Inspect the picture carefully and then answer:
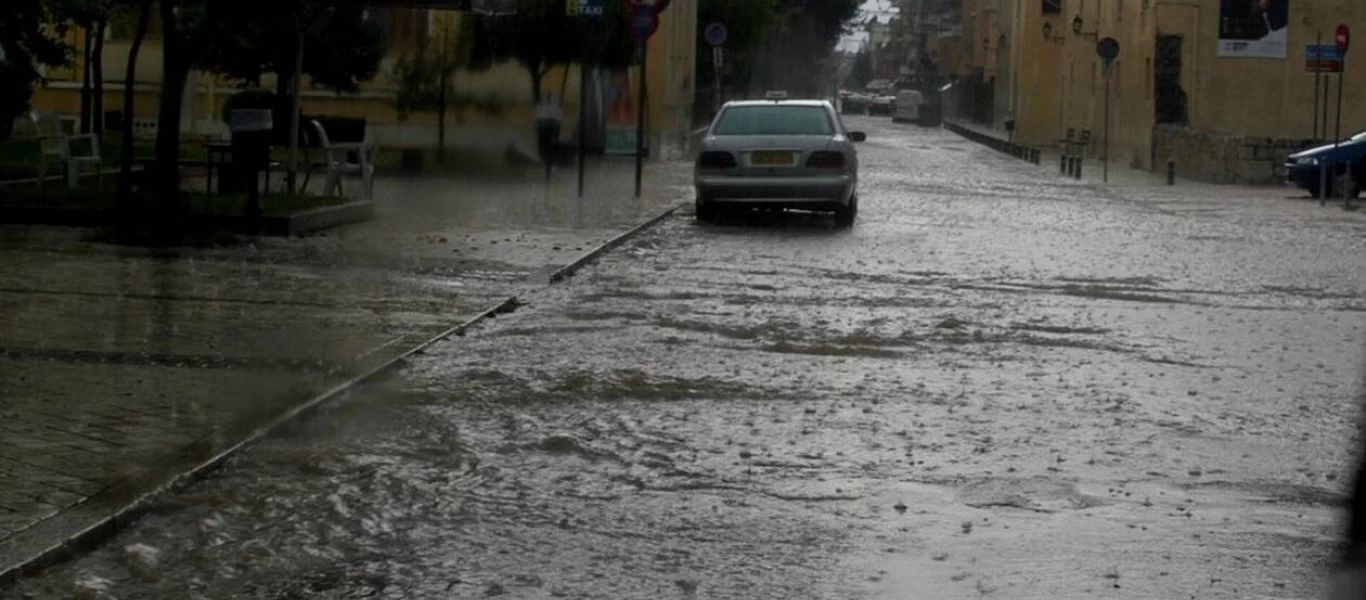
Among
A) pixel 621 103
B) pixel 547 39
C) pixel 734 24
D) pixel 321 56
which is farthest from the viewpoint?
pixel 734 24

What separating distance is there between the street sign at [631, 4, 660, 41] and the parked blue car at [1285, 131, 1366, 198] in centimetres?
1384

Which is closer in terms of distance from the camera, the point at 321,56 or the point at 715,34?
the point at 321,56

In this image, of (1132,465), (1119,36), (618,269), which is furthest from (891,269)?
(1119,36)

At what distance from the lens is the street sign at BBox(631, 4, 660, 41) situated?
2797cm

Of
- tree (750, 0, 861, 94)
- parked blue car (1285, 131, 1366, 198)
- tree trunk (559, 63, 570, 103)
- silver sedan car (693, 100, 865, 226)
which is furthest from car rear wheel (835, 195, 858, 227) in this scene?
tree (750, 0, 861, 94)

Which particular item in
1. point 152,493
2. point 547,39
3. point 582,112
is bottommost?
point 152,493

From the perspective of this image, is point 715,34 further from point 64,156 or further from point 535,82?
point 64,156

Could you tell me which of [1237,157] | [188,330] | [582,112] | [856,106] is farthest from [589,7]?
[856,106]

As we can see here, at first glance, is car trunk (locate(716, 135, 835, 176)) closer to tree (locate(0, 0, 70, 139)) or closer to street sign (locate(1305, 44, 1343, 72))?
tree (locate(0, 0, 70, 139))

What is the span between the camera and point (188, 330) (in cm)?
1263

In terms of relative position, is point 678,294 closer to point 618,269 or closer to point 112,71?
point 618,269

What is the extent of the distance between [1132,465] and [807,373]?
2964 millimetres

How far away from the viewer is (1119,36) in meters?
61.6

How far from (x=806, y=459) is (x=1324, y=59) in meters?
34.8
